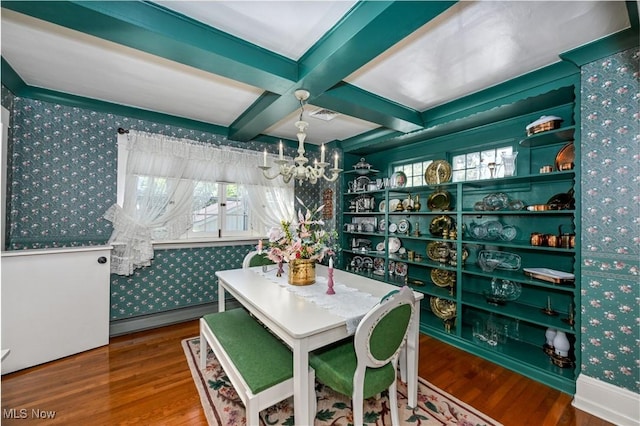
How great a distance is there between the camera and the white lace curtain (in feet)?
9.14

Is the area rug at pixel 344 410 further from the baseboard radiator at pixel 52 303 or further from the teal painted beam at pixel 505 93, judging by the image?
the teal painted beam at pixel 505 93

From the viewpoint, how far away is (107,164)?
2764 millimetres

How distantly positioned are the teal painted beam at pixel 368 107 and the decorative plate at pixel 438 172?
0.50 m

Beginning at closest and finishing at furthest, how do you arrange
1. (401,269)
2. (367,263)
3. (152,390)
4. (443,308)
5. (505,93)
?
(152,390) → (505,93) → (443,308) → (401,269) → (367,263)

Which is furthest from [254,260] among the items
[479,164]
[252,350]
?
[479,164]

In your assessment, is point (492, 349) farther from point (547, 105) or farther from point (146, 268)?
point (146, 268)

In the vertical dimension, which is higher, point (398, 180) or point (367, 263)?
point (398, 180)

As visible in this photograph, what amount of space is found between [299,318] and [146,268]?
238 centimetres

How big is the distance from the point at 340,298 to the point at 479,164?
88.6 inches

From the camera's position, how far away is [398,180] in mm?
3475

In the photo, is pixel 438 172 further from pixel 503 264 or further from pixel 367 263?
pixel 367 263

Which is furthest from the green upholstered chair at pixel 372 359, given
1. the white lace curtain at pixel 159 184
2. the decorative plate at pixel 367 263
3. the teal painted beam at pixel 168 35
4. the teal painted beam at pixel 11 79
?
the teal painted beam at pixel 11 79

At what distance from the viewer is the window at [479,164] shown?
8.30 ft
